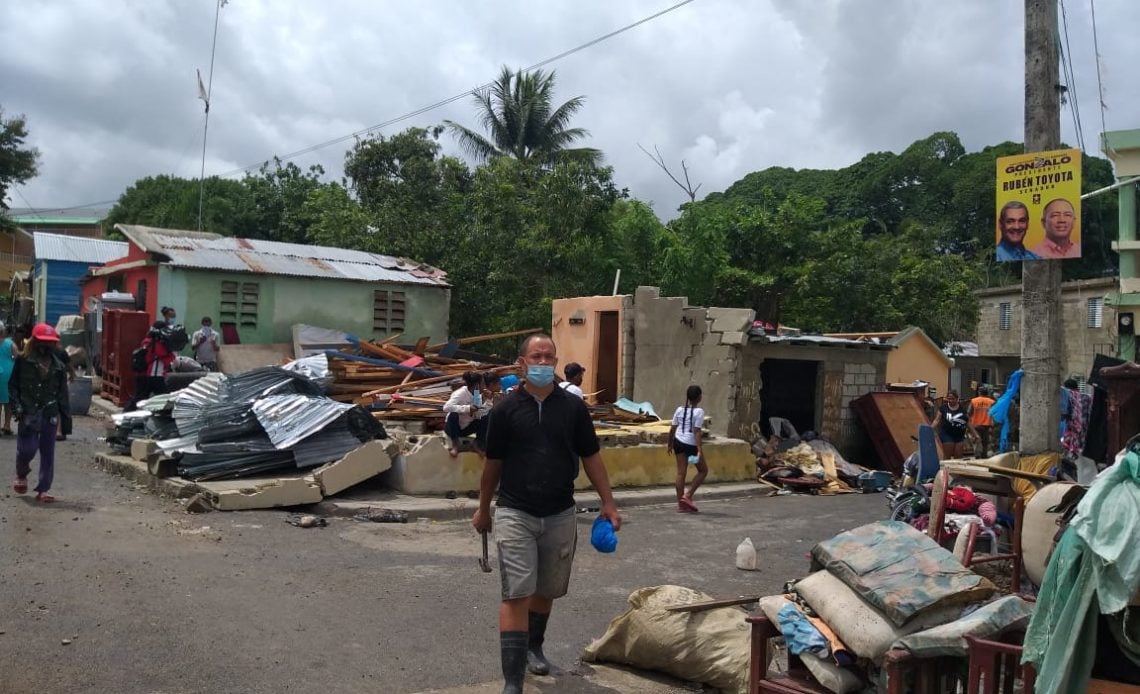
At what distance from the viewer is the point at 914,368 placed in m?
29.7

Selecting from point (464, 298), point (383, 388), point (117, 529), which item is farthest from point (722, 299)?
point (117, 529)

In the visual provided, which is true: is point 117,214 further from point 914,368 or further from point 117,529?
point 117,529

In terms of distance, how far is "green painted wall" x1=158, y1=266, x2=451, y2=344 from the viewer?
18.3 m

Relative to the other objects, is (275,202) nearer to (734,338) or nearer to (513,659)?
(734,338)

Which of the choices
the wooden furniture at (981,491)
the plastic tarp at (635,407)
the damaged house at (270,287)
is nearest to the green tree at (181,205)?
the damaged house at (270,287)

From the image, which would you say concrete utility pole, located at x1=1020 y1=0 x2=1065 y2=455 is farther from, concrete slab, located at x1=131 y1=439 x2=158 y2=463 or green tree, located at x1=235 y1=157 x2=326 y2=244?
green tree, located at x1=235 y1=157 x2=326 y2=244

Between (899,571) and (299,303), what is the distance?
17.1 m

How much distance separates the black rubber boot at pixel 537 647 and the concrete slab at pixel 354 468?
5.38 metres

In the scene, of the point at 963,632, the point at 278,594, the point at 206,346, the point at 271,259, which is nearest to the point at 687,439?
the point at 278,594

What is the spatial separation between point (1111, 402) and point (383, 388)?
9.76m

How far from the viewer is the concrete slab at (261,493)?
9500mm

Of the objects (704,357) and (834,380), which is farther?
(834,380)

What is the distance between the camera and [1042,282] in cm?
809

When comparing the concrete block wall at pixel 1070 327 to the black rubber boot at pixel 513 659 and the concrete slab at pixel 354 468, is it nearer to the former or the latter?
the concrete slab at pixel 354 468
